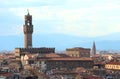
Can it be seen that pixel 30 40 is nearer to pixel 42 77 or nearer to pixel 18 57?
pixel 18 57

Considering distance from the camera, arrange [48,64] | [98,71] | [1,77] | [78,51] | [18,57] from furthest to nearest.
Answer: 1. [78,51]
2. [18,57]
3. [48,64]
4. [98,71]
5. [1,77]

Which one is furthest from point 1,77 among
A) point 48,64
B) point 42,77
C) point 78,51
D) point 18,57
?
point 78,51

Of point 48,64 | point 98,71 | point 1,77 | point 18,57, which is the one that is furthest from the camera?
point 18,57

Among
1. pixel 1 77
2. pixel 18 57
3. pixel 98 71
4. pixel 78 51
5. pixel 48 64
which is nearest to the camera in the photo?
→ pixel 1 77

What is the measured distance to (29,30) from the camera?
108250 millimetres

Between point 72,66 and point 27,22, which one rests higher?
point 27,22

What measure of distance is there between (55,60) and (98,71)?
17.3 m

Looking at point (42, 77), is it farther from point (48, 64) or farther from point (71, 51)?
point (71, 51)

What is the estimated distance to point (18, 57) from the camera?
107 m

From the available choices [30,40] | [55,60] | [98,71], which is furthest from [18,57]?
[98,71]

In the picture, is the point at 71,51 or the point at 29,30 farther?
the point at 71,51

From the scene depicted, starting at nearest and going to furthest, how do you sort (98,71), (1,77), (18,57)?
(1,77) → (98,71) → (18,57)

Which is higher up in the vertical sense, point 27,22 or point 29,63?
point 27,22

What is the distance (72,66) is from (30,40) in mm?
13870
